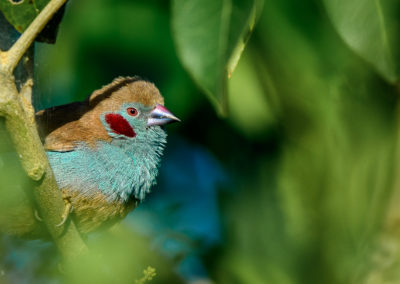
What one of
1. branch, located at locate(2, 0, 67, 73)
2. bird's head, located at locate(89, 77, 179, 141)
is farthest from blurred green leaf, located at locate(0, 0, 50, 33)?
bird's head, located at locate(89, 77, 179, 141)

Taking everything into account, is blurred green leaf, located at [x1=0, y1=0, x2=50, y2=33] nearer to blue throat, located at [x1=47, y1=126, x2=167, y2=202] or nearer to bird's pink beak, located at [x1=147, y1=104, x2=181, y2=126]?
blue throat, located at [x1=47, y1=126, x2=167, y2=202]

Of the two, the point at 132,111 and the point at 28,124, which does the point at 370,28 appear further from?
the point at 132,111

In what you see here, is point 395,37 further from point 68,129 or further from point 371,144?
point 371,144

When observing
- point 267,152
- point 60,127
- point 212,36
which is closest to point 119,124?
point 60,127

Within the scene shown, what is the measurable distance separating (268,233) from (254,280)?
42 centimetres

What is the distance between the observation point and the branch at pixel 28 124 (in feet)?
6.14

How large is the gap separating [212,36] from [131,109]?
208 centimetres

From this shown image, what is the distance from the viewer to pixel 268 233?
13.0 feet

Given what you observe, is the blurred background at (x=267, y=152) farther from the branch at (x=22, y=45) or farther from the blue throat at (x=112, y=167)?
the branch at (x=22, y=45)

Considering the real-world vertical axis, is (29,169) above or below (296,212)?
above

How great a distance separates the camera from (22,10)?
6.86 feet

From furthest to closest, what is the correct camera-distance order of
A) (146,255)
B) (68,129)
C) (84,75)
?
(84,75), (68,129), (146,255)

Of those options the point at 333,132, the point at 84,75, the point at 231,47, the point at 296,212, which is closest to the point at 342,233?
the point at 296,212

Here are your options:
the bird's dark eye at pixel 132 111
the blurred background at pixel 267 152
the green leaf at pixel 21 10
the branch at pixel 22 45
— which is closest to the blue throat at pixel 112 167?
the bird's dark eye at pixel 132 111
